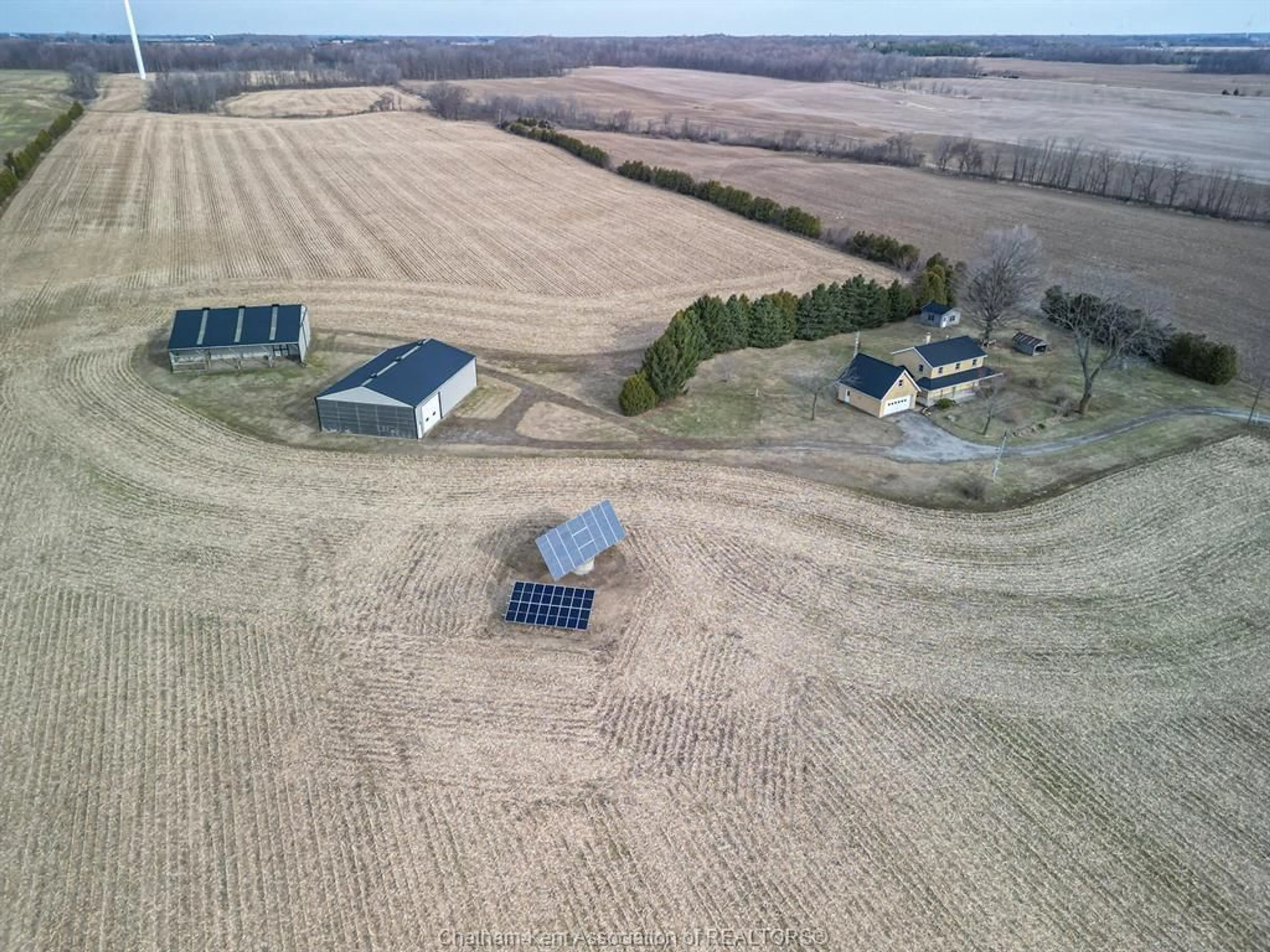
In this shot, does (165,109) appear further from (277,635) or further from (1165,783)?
(1165,783)

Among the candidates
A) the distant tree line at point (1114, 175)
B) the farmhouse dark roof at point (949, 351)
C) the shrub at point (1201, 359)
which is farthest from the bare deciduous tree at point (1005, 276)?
the distant tree line at point (1114, 175)

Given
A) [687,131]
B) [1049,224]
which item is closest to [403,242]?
[1049,224]

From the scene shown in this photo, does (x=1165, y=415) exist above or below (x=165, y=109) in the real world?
below

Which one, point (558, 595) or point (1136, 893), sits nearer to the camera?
point (1136, 893)

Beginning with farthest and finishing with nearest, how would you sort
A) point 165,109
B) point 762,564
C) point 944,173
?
point 165,109 < point 944,173 < point 762,564

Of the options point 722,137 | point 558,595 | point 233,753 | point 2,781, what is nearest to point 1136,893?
point 558,595

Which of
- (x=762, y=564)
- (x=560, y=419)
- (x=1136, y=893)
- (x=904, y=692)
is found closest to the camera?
(x=1136, y=893)

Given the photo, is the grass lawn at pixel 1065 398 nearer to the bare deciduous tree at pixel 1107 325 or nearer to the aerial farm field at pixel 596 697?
the bare deciduous tree at pixel 1107 325
